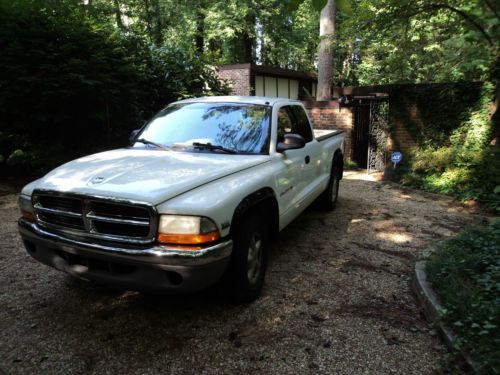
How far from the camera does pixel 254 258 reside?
345 cm

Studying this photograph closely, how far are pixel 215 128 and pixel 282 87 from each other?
17.5 meters

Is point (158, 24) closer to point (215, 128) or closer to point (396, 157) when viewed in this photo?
point (396, 157)

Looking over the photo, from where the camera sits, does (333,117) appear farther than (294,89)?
No

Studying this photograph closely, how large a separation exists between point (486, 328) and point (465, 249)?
173 cm

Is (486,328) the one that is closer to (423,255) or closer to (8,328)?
(423,255)

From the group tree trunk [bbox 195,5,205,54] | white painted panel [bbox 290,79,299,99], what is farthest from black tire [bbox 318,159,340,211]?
tree trunk [bbox 195,5,205,54]

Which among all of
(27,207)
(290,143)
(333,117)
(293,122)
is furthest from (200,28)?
(27,207)

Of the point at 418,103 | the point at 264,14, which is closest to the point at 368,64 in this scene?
the point at 264,14

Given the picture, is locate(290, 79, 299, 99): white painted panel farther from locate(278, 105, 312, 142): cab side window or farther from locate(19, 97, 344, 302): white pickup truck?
locate(19, 97, 344, 302): white pickup truck

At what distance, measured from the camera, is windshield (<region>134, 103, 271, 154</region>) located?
391 cm

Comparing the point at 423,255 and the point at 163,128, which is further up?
the point at 163,128

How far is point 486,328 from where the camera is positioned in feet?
8.68

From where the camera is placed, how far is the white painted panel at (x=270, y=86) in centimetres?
1925

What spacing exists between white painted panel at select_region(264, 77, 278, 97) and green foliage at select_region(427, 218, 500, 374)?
15731 mm
